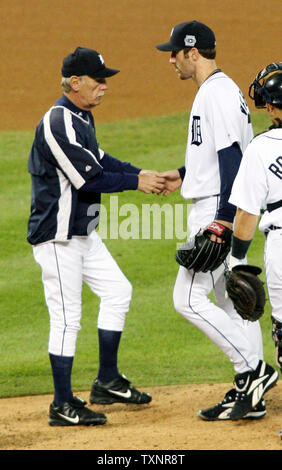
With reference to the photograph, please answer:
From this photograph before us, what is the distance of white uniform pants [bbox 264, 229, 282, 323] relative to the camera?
3740 mm

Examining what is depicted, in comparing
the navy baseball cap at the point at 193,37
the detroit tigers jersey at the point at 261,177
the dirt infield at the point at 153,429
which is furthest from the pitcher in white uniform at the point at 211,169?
the detroit tigers jersey at the point at 261,177

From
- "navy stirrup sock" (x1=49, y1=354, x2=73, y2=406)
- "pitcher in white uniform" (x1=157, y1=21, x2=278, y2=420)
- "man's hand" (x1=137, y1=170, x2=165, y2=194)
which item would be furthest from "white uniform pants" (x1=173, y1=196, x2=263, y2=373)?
"navy stirrup sock" (x1=49, y1=354, x2=73, y2=406)

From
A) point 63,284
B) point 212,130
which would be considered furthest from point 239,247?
point 63,284

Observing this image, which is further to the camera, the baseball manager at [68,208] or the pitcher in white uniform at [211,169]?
the baseball manager at [68,208]

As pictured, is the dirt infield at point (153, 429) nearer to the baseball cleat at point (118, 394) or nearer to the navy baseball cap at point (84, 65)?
the baseball cleat at point (118, 394)

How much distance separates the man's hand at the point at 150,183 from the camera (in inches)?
187

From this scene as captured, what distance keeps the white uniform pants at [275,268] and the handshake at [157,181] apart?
1128 mm

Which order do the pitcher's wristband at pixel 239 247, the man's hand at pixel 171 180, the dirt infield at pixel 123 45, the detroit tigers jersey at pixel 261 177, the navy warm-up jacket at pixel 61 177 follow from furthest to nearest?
the dirt infield at pixel 123 45, the man's hand at pixel 171 180, the navy warm-up jacket at pixel 61 177, the pitcher's wristband at pixel 239 247, the detroit tigers jersey at pixel 261 177

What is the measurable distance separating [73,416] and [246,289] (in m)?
1.15

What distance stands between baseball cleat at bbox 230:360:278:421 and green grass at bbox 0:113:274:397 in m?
0.93

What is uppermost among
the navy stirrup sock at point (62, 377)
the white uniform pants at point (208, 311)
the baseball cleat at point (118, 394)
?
the white uniform pants at point (208, 311)

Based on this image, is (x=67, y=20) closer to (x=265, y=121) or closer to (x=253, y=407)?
(x=265, y=121)

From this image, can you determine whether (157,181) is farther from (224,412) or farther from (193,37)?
(224,412)

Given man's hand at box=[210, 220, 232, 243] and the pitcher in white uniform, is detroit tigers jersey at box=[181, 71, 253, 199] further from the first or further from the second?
man's hand at box=[210, 220, 232, 243]
